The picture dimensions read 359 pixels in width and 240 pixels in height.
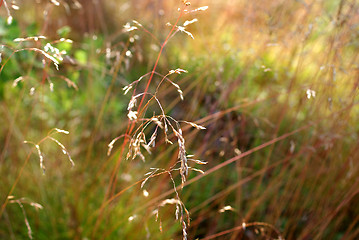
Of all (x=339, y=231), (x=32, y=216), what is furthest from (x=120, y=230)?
(x=339, y=231)

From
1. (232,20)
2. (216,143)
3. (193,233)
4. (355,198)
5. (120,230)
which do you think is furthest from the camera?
(232,20)

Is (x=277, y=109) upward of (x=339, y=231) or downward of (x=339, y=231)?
upward

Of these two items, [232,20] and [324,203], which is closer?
[324,203]

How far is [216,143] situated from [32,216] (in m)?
1.04

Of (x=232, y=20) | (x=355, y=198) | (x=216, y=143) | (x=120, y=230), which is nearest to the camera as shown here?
(x=120, y=230)

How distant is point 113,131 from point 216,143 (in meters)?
0.60

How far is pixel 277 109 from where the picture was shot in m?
2.22

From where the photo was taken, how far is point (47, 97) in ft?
6.37

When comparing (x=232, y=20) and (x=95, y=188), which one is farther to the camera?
(x=232, y=20)

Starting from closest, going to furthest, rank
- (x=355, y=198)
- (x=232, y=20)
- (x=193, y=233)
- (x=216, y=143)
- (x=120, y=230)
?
(x=120, y=230)
(x=193, y=233)
(x=355, y=198)
(x=216, y=143)
(x=232, y=20)

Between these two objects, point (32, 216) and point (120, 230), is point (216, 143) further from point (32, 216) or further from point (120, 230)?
point (32, 216)

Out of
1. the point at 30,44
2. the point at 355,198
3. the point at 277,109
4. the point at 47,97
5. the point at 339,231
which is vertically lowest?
the point at 339,231

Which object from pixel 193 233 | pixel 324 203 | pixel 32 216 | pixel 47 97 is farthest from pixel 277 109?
pixel 32 216

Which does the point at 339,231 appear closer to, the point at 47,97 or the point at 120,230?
the point at 120,230
